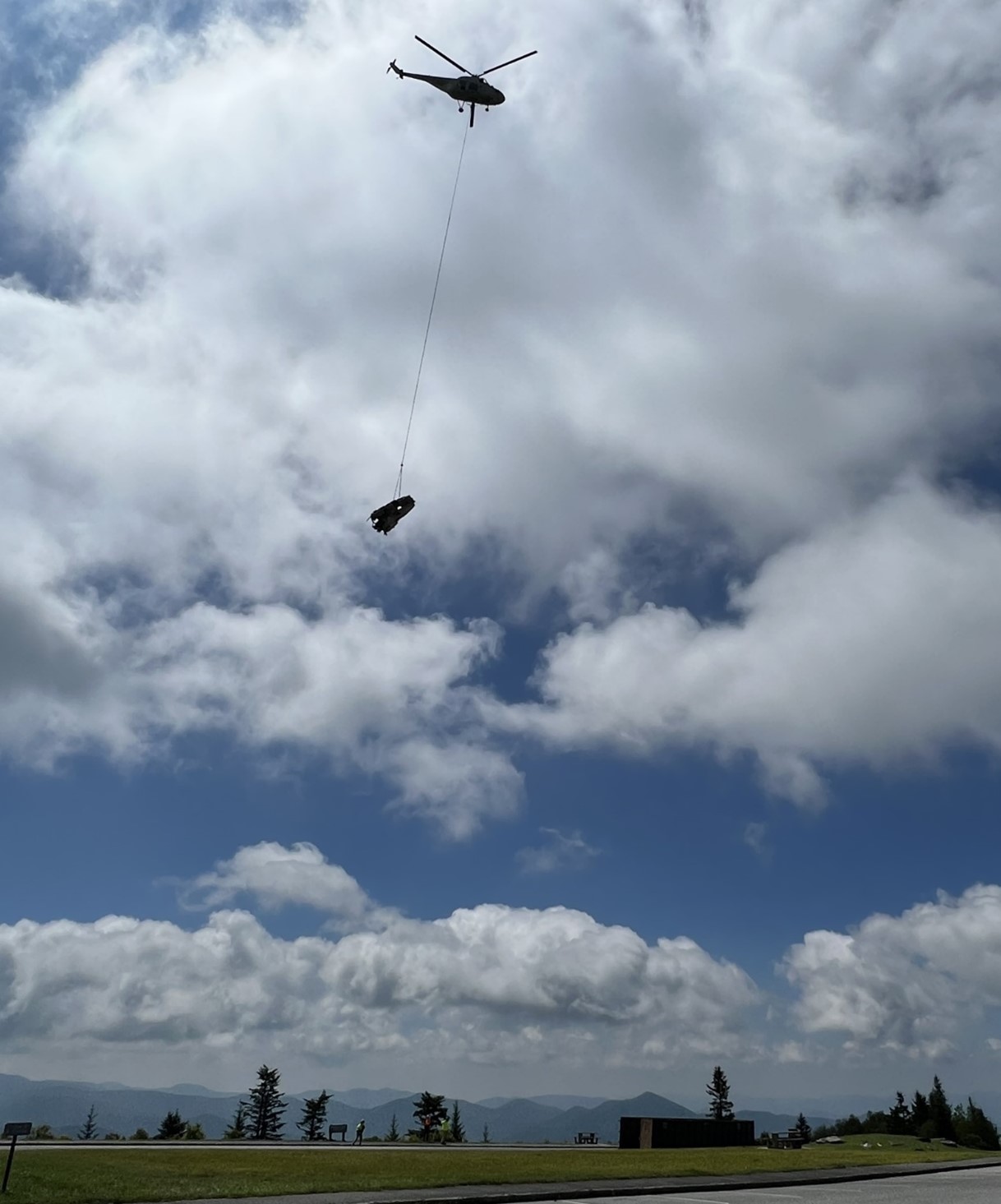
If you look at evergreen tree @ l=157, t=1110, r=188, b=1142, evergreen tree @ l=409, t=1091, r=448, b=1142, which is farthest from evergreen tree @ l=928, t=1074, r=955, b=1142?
evergreen tree @ l=157, t=1110, r=188, b=1142

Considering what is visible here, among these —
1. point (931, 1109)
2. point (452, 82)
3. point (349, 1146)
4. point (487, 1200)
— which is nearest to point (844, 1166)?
point (349, 1146)

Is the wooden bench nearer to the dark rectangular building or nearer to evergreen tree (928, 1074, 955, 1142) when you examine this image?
the dark rectangular building

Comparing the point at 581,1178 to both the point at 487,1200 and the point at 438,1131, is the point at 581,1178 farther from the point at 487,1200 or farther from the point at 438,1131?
the point at 438,1131

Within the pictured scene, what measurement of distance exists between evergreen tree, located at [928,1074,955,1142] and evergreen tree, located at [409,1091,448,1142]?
230ft

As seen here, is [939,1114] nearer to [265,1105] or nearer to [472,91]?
[265,1105]

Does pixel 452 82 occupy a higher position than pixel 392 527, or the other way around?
pixel 452 82

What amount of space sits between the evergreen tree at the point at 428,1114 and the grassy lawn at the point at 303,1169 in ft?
56.1

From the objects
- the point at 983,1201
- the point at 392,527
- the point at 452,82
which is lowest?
the point at 983,1201

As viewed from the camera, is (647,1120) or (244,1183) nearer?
(244,1183)

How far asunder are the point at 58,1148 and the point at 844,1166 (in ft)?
111

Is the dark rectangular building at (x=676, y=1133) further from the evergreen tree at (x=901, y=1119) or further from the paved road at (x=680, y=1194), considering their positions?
the evergreen tree at (x=901, y=1119)

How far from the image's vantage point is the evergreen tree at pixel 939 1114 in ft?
453

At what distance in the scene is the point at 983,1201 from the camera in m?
27.6

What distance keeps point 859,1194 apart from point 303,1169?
58.3ft
